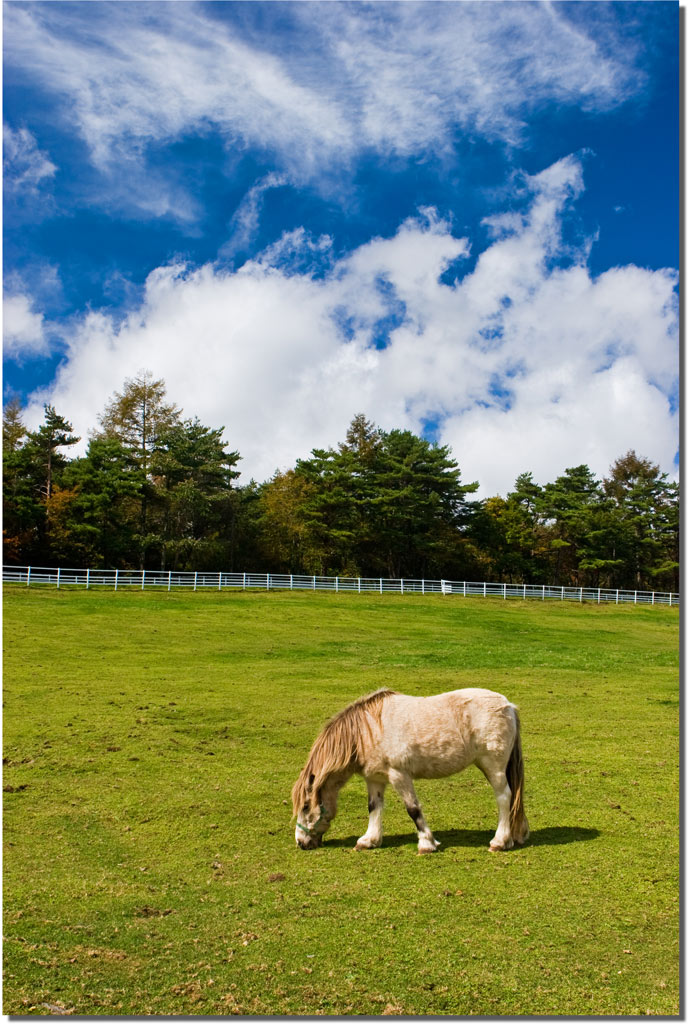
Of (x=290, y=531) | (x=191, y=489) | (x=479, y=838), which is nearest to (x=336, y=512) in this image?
(x=290, y=531)

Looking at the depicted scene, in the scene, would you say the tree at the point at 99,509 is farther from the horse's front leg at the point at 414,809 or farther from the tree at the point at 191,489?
the horse's front leg at the point at 414,809

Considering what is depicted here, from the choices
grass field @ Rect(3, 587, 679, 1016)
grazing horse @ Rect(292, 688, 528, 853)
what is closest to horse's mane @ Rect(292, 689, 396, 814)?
grazing horse @ Rect(292, 688, 528, 853)

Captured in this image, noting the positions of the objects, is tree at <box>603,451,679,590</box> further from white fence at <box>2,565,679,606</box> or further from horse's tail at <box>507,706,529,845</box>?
horse's tail at <box>507,706,529,845</box>

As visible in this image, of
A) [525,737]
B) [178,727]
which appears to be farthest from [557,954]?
[178,727]

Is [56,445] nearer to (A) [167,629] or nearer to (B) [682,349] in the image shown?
(A) [167,629]

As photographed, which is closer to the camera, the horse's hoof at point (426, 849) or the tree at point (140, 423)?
the horse's hoof at point (426, 849)

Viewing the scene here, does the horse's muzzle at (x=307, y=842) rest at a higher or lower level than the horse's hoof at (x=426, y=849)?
lower

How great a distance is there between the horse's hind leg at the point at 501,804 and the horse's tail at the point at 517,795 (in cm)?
5

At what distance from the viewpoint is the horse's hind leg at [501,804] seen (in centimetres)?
607

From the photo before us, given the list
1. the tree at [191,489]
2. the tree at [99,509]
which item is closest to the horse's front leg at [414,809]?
the tree at [99,509]

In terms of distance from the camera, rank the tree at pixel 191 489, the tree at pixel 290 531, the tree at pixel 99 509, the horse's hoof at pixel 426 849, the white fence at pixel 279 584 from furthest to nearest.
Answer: the tree at pixel 290 531 < the tree at pixel 191 489 < the tree at pixel 99 509 < the white fence at pixel 279 584 < the horse's hoof at pixel 426 849

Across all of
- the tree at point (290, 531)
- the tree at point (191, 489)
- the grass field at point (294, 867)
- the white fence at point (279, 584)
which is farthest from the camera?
the tree at point (290, 531)

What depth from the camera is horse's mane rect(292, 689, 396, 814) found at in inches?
247

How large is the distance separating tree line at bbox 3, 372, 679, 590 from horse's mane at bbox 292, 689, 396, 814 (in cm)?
3178
